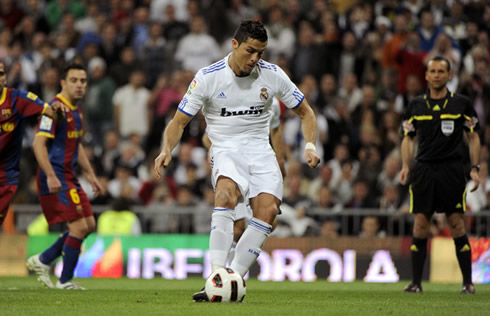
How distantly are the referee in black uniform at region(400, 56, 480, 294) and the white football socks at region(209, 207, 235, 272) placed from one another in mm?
3522

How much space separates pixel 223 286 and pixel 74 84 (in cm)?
434

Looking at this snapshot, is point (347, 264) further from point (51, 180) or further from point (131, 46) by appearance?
point (131, 46)

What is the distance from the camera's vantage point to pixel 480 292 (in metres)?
10.9

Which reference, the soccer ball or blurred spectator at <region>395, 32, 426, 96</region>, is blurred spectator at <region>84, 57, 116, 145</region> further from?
the soccer ball

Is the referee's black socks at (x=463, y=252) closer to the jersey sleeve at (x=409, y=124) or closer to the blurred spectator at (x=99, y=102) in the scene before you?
the jersey sleeve at (x=409, y=124)

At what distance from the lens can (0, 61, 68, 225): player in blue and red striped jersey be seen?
10.2 metres

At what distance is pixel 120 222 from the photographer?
16266 mm

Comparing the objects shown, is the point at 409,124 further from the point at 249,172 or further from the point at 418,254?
the point at 249,172

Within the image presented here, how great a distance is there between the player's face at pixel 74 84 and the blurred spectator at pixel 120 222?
5132mm

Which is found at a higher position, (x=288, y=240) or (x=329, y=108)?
(x=329, y=108)

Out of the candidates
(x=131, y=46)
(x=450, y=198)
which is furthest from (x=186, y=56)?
(x=450, y=198)

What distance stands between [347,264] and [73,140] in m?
5.74

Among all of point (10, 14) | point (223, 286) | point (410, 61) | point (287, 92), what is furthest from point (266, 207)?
point (10, 14)

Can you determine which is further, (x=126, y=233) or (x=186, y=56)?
(x=186, y=56)
